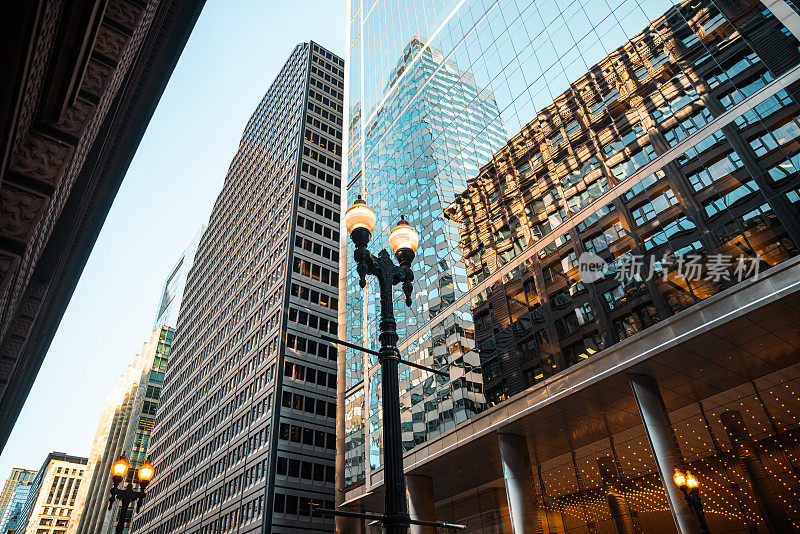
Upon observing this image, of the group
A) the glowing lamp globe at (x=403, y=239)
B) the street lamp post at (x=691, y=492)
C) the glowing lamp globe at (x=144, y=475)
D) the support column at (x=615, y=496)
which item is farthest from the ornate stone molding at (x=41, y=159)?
the support column at (x=615, y=496)

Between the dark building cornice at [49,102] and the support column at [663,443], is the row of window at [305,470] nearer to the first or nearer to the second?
the support column at [663,443]

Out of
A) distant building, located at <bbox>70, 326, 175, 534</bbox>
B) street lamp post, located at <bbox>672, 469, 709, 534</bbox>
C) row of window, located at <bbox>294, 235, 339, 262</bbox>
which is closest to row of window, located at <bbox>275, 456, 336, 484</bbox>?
row of window, located at <bbox>294, 235, 339, 262</bbox>

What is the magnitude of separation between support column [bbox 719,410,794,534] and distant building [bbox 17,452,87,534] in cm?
16878

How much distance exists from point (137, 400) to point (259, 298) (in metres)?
68.3

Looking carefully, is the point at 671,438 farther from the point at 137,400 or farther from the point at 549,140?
the point at 137,400

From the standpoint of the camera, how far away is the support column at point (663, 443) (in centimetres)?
2111

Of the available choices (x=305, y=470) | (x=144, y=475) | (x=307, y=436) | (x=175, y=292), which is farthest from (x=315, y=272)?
(x=175, y=292)

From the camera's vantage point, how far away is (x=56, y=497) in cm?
15138

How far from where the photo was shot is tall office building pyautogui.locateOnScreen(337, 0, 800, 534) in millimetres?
23000

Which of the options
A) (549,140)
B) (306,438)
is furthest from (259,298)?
(549,140)

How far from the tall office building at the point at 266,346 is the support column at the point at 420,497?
24140 millimetres

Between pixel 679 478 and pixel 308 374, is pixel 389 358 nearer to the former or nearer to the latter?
A: pixel 679 478

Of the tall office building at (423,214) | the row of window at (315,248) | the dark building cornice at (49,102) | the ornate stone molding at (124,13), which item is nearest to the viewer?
the dark building cornice at (49,102)

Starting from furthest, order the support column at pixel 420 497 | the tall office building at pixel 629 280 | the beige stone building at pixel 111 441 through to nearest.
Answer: the beige stone building at pixel 111 441 < the support column at pixel 420 497 < the tall office building at pixel 629 280
